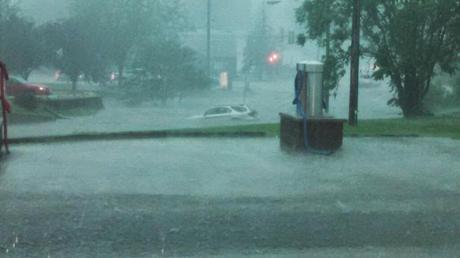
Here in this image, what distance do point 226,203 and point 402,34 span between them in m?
24.2

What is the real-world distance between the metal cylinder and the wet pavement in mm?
1262

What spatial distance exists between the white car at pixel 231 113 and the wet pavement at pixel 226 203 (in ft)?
88.0

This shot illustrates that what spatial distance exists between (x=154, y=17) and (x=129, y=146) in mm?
56056

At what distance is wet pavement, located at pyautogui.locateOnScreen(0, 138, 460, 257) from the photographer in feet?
24.3

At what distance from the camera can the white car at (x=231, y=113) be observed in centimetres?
4159

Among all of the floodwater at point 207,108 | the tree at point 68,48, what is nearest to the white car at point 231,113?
the floodwater at point 207,108

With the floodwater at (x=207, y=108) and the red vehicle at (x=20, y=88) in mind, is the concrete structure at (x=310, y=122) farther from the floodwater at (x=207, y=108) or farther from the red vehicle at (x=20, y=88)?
the red vehicle at (x=20, y=88)

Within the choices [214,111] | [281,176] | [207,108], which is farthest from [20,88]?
[281,176]

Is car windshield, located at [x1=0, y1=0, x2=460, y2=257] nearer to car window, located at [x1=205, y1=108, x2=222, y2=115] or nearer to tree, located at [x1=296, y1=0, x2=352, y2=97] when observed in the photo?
tree, located at [x1=296, y1=0, x2=352, y2=97]

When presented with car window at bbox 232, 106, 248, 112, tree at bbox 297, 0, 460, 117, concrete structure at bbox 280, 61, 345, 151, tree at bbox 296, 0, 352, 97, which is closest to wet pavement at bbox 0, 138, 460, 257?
concrete structure at bbox 280, 61, 345, 151

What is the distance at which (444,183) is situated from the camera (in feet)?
36.5

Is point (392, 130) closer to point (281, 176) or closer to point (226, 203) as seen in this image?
point (281, 176)

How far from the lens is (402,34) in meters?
31.8

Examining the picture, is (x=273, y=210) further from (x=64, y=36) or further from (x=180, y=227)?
(x=64, y=36)
